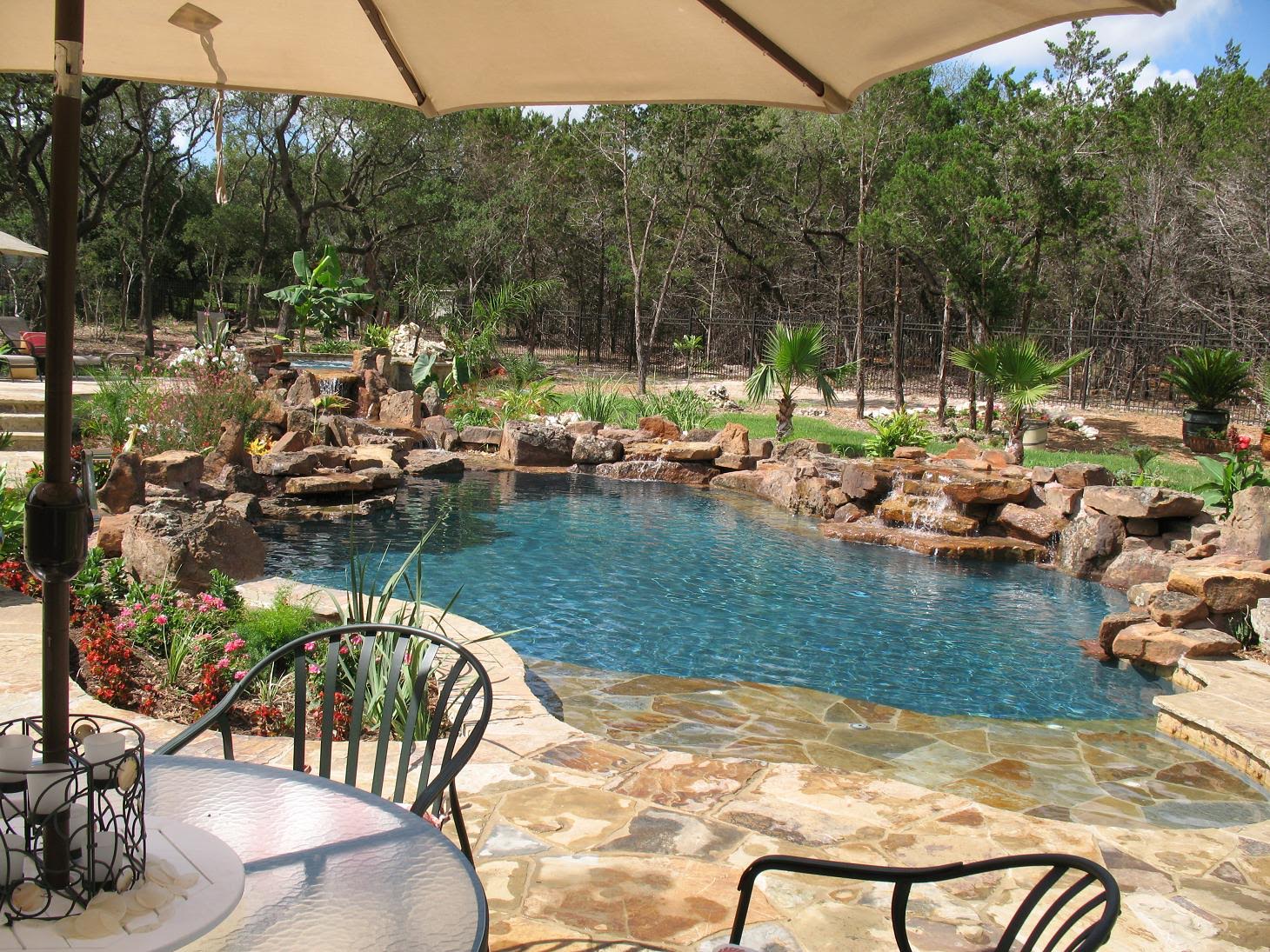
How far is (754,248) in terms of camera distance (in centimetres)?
2914

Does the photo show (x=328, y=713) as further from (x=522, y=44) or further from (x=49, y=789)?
(x=522, y=44)

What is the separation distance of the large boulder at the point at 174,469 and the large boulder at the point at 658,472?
5960 millimetres

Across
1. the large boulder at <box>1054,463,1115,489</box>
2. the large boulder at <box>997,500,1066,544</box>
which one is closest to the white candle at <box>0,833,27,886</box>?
the large boulder at <box>997,500,1066,544</box>

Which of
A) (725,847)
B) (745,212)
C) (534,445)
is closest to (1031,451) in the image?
(534,445)

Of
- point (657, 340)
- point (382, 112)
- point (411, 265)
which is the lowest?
point (657, 340)

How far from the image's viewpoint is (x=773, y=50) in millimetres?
2354

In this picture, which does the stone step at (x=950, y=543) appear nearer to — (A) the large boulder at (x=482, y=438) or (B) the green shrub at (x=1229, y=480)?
(B) the green shrub at (x=1229, y=480)

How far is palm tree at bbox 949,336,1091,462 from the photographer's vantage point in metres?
13.9

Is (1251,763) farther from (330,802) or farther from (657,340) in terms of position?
(657,340)

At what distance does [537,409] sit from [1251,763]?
13195 millimetres

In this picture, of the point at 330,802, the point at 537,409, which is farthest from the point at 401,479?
the point at 330,802

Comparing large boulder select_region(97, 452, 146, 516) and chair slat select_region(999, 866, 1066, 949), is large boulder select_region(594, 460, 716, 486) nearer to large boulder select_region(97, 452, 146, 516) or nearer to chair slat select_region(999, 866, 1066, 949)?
large boulder select_region(97, 452, 146, 516)

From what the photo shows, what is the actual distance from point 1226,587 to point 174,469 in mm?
8650

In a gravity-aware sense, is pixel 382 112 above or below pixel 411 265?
above
